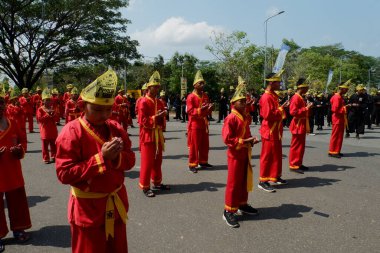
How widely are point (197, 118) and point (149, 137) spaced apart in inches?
83.9

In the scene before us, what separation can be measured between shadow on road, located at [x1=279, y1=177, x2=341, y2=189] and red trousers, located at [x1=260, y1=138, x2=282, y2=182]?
0.46 meters

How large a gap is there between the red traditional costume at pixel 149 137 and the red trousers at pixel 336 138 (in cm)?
570

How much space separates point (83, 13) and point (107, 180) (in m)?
28.5

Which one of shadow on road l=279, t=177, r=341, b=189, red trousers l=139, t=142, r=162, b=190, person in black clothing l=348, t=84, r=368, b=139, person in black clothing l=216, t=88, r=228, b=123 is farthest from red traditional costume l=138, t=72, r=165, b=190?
person in black clothing l=216, t=88, r=228, b=123

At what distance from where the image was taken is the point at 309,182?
7.45 meters

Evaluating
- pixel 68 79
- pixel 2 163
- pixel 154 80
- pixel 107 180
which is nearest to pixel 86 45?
pixel 68 79

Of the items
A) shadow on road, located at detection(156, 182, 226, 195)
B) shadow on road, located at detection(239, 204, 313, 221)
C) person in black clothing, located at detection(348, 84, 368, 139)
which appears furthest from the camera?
person in black clothing, located at detection(348, 84, 368, 139)

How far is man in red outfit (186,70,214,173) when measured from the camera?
8273mm

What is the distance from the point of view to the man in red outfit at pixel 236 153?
5.05 metres

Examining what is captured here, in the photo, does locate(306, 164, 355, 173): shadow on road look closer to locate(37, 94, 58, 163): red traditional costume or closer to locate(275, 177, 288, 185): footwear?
locate(275, 177, 288, 185): footwear

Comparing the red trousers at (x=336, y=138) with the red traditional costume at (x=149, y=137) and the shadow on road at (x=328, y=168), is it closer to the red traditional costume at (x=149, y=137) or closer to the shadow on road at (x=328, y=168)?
the shadow on road at (x=328, y=168)

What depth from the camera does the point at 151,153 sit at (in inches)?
258

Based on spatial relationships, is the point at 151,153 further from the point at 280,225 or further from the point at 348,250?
the point at 348,250

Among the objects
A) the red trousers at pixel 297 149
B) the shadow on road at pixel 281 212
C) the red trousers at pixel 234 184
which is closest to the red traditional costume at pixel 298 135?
the red trousers at pixel 297 149
